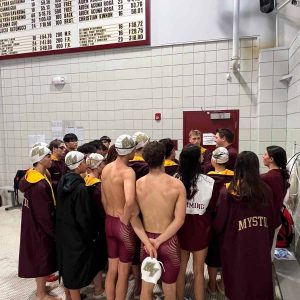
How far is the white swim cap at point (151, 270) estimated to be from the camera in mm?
1897

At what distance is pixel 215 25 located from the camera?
423 cm

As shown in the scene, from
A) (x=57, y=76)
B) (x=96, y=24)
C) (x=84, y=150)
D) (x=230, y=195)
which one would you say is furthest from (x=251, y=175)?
(x=57, y=76)

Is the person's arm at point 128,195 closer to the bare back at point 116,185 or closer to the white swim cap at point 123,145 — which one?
the bare back at point 116,185

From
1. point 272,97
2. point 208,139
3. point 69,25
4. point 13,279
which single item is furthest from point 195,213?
point 69,25

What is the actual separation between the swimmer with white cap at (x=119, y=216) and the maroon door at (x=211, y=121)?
2389 millimetres

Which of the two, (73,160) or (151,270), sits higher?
(73,160)

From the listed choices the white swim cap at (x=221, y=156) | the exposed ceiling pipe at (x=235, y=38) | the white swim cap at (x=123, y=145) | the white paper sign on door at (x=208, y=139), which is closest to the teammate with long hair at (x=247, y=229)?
the white swim cap at (x=221, y=156)

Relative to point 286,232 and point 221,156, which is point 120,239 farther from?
point 286,232

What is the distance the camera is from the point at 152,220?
201 cm

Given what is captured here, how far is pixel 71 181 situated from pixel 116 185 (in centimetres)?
37

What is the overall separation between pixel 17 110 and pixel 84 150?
3.15 m

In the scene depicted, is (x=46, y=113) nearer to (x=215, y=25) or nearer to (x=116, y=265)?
(x=215, y=25)

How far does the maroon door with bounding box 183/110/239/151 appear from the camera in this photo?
4281 millimetres

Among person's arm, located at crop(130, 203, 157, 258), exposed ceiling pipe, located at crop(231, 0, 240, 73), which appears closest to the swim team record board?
exposed ceiling pipe, located at crop(231, 0, 240, 73)
